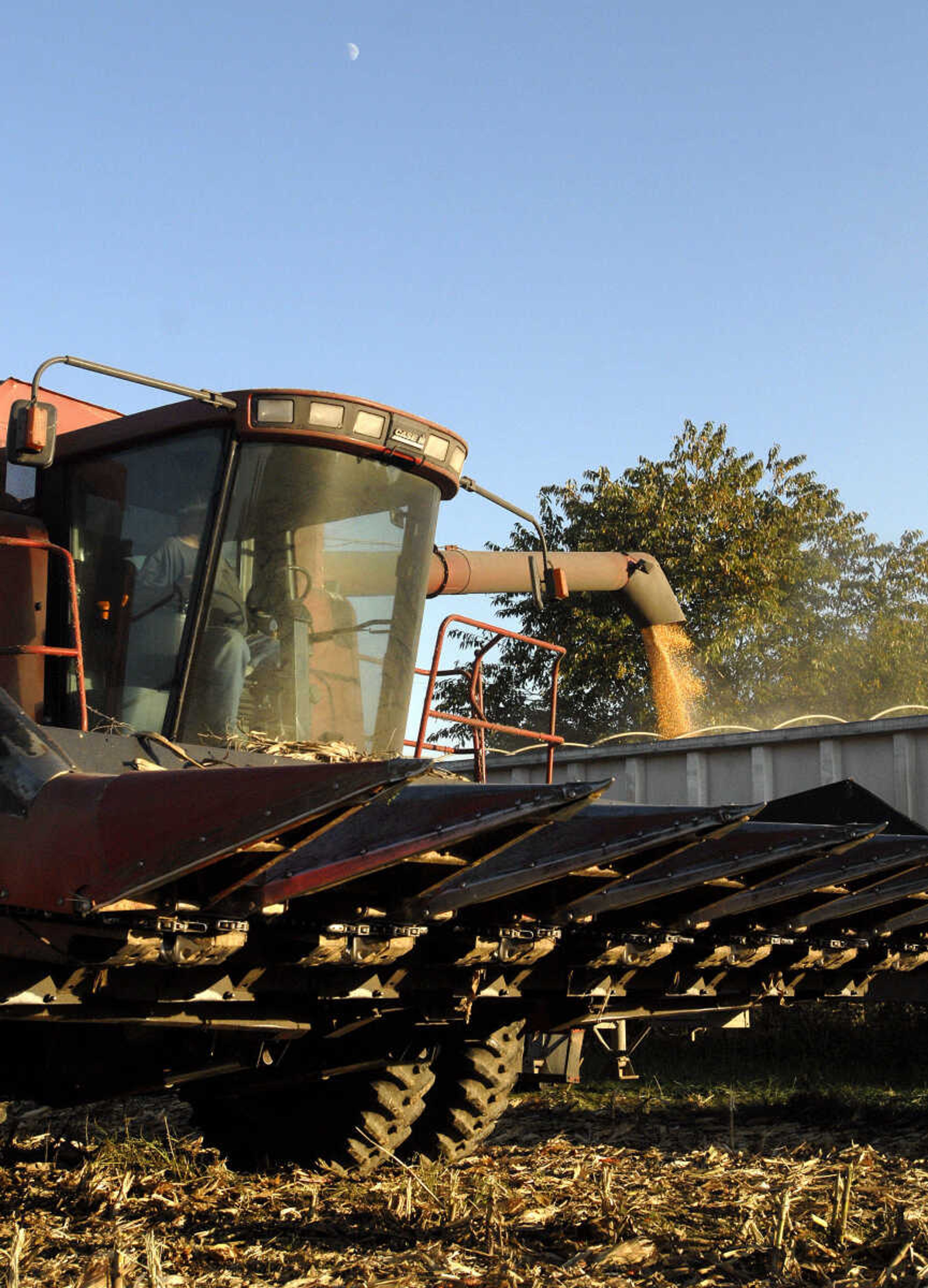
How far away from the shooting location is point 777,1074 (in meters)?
8.73

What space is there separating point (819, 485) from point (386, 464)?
64.4 ft

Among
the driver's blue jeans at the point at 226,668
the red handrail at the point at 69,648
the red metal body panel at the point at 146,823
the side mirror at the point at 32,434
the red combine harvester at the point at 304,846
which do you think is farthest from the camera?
the driver's blue jeans at the point at 226,668

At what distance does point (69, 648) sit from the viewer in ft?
17.7

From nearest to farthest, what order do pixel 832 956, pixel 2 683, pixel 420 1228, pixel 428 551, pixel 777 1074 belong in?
pixel 420 1228 → pixel 2 683 → pixel 832 956 → pixel 428 551 → pixel 777 1074

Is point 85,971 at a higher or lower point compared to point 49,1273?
higher

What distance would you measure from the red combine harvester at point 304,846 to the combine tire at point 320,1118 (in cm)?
1

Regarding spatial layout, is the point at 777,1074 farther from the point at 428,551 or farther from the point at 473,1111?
the point at 428,551

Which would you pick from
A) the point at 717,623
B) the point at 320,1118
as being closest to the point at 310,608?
the point at 320,1118

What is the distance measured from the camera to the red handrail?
4551 mm

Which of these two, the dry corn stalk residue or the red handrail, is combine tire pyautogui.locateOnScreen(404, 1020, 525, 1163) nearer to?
the red handrail

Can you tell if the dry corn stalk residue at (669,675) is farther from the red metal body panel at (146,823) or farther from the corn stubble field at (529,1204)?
the red metal body panel at (146,823)

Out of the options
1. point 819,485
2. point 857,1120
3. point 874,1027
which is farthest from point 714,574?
point 857,1120

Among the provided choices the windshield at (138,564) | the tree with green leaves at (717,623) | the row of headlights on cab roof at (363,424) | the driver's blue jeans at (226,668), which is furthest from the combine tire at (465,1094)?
the tree with green leaves at (717,623)

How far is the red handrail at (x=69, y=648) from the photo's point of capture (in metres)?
4.55
